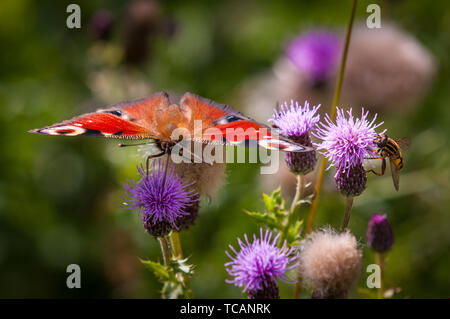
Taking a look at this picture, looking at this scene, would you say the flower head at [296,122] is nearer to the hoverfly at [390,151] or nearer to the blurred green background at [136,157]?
the hoverfly at [390,151]

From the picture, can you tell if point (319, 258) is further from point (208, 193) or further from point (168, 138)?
point (168, 138)

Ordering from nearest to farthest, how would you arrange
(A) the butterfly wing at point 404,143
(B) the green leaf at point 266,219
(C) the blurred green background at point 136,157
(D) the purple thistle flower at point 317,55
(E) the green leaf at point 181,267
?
(E) the green leaf at point 181,267
(B) the green leaf at point 266,219
(A) the butterfly wing at point 404,143
(C) the blurred green background at point 136,157
(D) the purple thistle flower at point 317,55

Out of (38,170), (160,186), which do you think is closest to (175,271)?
(160,186)

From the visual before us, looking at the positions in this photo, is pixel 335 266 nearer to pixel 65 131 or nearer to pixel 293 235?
pixel 293 235

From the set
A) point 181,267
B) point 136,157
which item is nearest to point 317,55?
point 136,157

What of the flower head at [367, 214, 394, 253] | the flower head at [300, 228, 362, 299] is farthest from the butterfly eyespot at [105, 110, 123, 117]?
the flower head at [367, 214, 394, 253]

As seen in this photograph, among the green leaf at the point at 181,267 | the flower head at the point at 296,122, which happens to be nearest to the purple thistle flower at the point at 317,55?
the flower head at the point at 296,122
